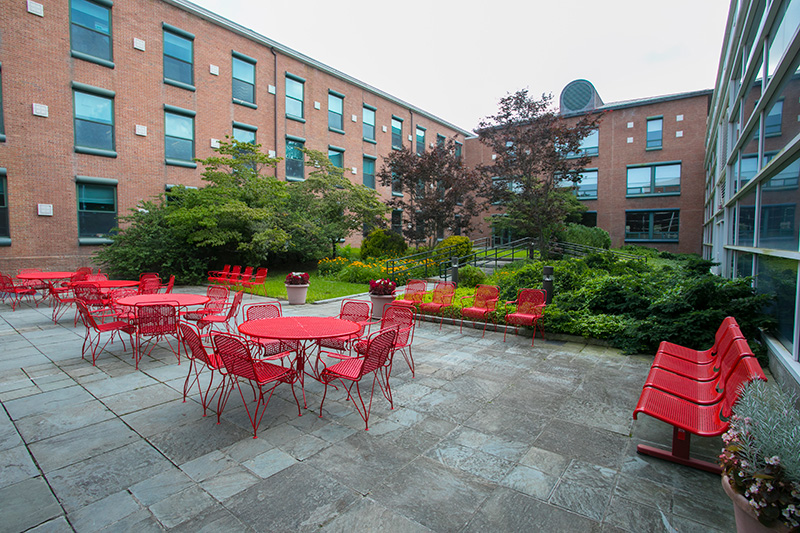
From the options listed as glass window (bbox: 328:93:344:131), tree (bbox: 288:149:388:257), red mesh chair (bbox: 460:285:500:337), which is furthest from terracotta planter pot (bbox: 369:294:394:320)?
glass window (bbox: 328:93:344:131)

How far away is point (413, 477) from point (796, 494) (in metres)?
2.06

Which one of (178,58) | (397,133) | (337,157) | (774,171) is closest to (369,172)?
(337,157)

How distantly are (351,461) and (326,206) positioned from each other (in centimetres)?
1605

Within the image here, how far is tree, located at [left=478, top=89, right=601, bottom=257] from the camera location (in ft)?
49.9

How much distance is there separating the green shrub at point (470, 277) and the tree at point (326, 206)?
6.74 meters

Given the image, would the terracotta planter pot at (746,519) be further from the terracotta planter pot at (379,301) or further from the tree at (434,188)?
the tree at (434,188)

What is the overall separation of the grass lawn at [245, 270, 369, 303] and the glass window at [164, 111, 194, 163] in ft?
20.9

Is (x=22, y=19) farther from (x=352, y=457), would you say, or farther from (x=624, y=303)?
(x=624, y=303)

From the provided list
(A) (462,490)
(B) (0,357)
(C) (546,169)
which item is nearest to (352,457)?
(A) (462,490)

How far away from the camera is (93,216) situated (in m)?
14.5

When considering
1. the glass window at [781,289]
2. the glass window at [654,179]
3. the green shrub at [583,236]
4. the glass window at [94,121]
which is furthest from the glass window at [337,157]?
the glass window at [781,289]

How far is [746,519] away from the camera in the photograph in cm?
193

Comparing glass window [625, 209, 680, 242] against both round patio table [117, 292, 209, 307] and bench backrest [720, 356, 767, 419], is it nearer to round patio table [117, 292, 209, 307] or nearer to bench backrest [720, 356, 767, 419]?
bench backrest [720, 356, 767, 419]

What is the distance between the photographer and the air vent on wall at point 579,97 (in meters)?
28.4
